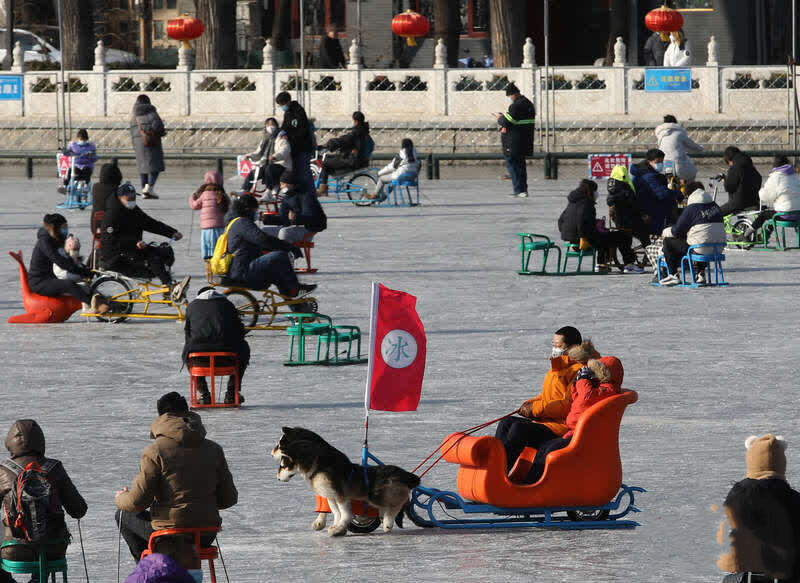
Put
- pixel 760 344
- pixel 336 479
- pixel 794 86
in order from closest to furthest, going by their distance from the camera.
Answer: pixel 336 479 → pixel 760 344 → pixel 794 86

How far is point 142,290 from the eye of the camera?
16.9 m

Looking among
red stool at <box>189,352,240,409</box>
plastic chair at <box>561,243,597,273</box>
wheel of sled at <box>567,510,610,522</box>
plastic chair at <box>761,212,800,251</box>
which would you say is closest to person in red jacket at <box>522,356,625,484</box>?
wheel of sled at <box>567,510,610,522</box>

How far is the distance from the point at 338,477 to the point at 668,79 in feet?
87.0

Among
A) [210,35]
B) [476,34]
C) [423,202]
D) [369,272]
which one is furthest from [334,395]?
[476,34]

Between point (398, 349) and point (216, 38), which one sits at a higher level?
point (216, 38)

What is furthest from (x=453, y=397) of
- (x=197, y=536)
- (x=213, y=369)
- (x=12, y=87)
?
(x=12, y=87)

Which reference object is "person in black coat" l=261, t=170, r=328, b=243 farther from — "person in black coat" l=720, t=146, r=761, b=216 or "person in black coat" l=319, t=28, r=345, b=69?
"person in black coat" l=319, t=28, r=345, b=69

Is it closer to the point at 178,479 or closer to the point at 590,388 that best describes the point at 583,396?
the point at 590,388

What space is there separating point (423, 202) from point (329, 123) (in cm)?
724

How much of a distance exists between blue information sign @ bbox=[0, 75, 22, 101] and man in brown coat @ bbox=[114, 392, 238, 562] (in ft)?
102

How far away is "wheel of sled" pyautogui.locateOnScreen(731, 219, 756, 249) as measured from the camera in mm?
21266

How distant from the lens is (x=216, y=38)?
38375 mm

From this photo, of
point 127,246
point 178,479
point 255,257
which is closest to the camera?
point 178,479

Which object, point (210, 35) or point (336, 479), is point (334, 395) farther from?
point (210, 35)
